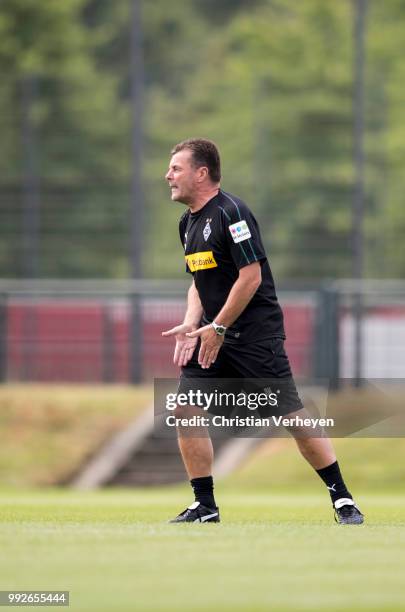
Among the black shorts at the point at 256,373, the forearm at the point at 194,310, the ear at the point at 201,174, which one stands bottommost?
the black shorts at the point at 256,373

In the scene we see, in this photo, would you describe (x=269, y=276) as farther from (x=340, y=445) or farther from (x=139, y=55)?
(x=139, y=55)

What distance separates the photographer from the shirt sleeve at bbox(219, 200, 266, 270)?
8.38 meters

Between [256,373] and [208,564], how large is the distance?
82.0 inches

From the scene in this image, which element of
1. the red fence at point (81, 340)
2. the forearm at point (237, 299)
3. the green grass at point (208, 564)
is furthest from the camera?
the red fence at point (81, 340)

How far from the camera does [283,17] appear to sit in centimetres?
3769

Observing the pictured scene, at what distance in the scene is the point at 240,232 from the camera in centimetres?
840

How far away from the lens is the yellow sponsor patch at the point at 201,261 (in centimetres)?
855

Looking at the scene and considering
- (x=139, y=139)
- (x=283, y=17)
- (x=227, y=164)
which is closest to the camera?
(x=139, y=139)

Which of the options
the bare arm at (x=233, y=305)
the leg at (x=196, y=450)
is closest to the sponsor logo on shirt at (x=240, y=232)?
the bare arm at (x=233, y=305)

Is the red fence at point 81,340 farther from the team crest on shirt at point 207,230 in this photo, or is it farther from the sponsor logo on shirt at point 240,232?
the sponsor logo on shirt at point 240,232

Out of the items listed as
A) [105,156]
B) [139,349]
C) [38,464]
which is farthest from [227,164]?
[38,464]

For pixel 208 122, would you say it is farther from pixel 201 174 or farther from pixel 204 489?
pixel 204 489

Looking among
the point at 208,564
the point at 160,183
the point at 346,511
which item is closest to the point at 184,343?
the point at 346,511

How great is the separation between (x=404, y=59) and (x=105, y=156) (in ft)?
25.1
